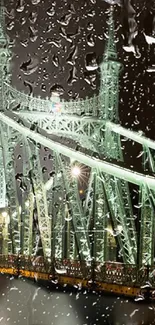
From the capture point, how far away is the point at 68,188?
7.32 metres

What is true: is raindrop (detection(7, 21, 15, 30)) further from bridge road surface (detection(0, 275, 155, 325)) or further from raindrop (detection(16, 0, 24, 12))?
bridge road surface (detection(0, 275, 155, 325))

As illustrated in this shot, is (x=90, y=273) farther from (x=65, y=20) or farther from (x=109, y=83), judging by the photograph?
(x=65, y=20)

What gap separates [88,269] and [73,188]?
1.10 meters

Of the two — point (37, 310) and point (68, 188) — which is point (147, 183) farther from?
point (37, 310)

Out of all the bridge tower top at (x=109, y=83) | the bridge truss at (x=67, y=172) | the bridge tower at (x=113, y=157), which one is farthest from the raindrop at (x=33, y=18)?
the bridge tower top at (x=109, y=83)

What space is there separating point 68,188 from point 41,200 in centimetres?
45

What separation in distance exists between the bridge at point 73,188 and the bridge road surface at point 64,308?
199mm

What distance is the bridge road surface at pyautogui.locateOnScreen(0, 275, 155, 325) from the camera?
18.9ft

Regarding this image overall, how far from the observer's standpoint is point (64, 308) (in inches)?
253

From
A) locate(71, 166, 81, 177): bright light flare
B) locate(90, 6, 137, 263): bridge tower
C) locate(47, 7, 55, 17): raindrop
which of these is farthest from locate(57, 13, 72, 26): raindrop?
locate(71, 166, 81, 177): bright light flare

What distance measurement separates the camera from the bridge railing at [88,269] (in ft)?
20.6

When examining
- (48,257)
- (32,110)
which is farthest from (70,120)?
(48,257)

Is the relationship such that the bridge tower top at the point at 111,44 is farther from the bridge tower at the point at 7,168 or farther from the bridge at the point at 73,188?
the bridge tower at the point at 7,168

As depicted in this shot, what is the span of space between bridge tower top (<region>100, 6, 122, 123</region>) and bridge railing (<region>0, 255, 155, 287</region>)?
2.22 metres
